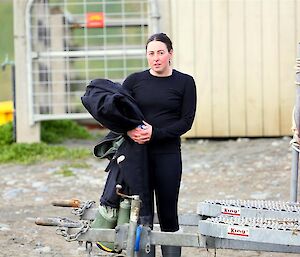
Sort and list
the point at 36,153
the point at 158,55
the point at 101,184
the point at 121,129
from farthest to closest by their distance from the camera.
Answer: the point at 36,153
the point at 101,184
the point at 158,55
the point at 121,129

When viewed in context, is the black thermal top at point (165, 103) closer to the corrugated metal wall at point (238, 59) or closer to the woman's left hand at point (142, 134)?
the woman's left hand at point (142, 134)

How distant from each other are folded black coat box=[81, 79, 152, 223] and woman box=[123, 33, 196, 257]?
97 millimetres

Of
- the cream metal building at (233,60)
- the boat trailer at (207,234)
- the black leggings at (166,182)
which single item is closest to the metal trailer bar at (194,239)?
the boat trailer at (207,234)

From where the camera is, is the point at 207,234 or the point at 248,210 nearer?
the point at 207,234

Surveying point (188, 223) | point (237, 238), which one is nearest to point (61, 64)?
point (188, 223)

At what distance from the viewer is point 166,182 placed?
5.33m

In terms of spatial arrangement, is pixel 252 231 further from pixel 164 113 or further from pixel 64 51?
pixel 64 51

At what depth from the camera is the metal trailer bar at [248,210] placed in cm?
537

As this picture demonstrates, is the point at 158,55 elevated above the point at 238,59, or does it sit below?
above

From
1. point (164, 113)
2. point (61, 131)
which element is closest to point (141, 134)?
point (164, 113)

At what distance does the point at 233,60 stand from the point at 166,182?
5.80 meters

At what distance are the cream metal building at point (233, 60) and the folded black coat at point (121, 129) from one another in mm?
5628

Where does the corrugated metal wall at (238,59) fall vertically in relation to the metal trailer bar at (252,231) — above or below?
above

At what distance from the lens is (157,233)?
16.2 ft
